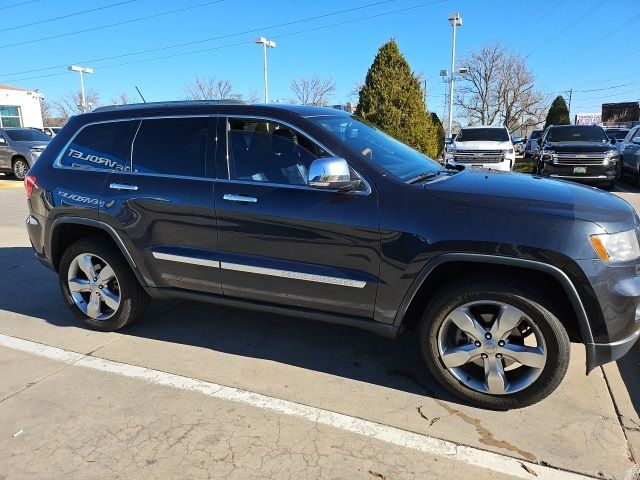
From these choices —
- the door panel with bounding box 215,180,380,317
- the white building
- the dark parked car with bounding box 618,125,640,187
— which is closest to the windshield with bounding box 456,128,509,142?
the dark parked car with bounding box 618,125,640,187

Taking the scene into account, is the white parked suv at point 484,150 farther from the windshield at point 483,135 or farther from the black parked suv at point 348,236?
the black parked suv at point 348,236

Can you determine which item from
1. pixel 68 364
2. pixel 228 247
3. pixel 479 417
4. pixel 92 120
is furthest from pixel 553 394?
pixel 92 120

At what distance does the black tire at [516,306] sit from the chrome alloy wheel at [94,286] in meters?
2.56

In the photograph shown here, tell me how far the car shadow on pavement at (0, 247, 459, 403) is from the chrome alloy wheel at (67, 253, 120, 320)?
0.29 meters

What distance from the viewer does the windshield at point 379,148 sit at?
3.26m

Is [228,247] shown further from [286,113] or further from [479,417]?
[479,417]

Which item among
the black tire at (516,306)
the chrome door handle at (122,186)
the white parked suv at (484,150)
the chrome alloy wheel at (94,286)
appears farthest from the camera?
the white parked suv at (484,150)

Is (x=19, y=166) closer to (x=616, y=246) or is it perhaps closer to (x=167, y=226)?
(x=167, y=226)

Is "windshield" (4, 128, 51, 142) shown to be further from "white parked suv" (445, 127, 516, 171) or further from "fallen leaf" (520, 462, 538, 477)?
"fallen leaf" (520, 462, 538, 477)

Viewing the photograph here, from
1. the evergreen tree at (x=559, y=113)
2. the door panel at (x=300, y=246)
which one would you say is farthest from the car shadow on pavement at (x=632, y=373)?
the evergreen tree at (x=559, y=113)

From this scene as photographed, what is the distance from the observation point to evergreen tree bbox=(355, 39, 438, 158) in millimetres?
13812

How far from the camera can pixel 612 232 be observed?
Answer: 2666 mm

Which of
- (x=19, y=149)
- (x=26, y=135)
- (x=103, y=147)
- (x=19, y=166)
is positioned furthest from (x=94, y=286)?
(x=26, y=135)

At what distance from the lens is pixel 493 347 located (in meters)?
2.93
